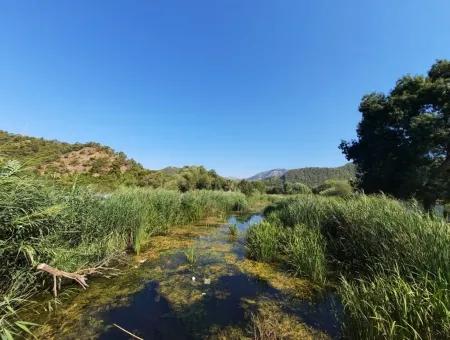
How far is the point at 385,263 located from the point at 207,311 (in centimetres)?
318

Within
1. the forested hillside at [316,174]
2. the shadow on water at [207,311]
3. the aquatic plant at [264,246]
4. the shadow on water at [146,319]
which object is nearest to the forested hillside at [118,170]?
the aquatic plant at [264,246]

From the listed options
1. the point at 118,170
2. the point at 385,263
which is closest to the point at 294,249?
the point at 385,263

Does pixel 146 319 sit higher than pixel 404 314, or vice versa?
pixel 404 314

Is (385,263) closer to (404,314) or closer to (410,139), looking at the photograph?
(404,314)

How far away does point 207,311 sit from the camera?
4.44 meters

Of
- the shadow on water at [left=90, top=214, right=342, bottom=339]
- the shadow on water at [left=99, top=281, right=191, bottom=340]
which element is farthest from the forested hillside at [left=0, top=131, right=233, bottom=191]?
the shadow on water at [left=99, top=281, right=191, bottom=340]

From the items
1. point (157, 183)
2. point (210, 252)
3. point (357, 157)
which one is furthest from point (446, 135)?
point (157, 183)

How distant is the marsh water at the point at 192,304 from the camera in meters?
3.81

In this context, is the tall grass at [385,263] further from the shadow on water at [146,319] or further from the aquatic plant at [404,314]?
the shadow on water at [146,319]

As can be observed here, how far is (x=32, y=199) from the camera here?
3.68 meters

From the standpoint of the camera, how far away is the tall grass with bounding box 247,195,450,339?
2.68 m

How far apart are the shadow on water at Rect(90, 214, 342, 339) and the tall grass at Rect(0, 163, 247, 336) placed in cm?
124

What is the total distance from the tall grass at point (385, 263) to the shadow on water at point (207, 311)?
→ 1.78 feet

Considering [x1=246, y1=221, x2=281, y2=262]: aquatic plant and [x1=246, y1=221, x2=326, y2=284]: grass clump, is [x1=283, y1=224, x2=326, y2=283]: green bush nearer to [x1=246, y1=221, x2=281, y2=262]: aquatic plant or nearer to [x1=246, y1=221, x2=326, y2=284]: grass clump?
[x1=246, y1=221, x2=326, y2=284]: grass clump
